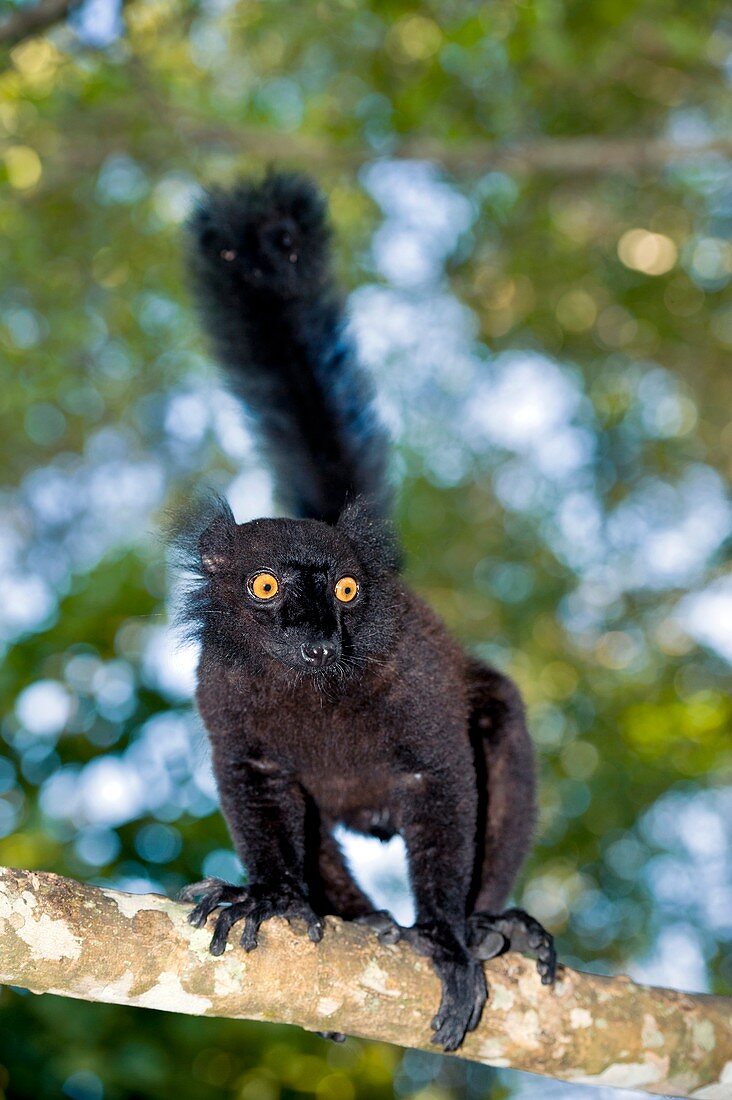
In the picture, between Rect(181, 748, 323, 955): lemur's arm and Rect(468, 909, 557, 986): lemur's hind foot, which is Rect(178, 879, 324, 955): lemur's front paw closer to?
Rect(181, 748, 323, 955): lemur's arm

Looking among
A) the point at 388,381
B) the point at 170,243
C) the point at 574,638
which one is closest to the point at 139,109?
the point at 170,243

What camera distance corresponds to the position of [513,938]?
3748 millimetres

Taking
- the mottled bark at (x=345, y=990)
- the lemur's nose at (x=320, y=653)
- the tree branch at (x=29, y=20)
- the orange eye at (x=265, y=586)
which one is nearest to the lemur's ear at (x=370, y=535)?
the orange eye at (x=265, y=586)

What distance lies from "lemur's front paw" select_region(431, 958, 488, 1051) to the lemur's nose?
99 cm

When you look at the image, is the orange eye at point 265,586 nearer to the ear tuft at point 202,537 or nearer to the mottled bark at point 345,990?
the ear tuft at point 202,537

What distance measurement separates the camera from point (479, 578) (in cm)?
969

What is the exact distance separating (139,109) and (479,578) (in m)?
4.72

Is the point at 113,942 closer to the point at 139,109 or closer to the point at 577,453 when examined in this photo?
the point at 139,109

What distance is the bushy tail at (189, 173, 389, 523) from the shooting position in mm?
4738

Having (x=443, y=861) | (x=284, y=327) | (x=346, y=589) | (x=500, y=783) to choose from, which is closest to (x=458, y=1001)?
(x=443, y=861)

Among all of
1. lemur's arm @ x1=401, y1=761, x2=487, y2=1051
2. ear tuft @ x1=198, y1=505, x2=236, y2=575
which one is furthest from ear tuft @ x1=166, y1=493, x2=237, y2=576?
lemur's arm @ x1=401, y1=761, x2=487, y2=1051

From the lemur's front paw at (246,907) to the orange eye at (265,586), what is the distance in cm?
92

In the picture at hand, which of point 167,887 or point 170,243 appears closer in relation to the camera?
point 167,887

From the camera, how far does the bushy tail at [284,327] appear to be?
187 inches
